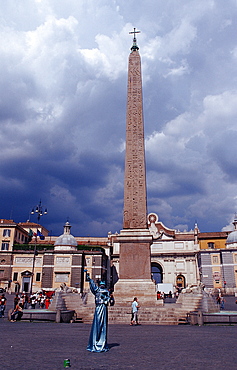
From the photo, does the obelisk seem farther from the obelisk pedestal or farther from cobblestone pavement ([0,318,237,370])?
cobblestone pavement ([0,318,237,370])

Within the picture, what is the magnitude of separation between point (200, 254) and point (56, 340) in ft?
132

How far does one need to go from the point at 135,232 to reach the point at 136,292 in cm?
278

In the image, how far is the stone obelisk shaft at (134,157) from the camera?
1560 centimetres

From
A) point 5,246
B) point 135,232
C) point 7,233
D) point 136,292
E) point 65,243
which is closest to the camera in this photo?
point 136,292

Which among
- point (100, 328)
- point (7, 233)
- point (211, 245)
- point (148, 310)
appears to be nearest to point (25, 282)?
point (7, 233)

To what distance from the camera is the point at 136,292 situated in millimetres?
14711

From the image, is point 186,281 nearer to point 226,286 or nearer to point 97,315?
point 226,286

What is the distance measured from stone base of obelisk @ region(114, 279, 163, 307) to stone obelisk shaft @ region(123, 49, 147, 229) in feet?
8.63

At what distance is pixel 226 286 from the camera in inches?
1655

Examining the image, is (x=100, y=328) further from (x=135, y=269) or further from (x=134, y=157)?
(x=134, y=157)

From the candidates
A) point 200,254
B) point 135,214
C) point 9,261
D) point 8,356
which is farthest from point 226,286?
point 8,356

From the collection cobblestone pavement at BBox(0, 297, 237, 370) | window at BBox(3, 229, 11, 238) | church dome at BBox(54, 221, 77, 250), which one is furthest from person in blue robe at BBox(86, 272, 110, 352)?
window at BBox(3, 229, 11, 238)

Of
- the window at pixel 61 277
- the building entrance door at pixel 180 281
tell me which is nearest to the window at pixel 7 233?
the window at pixel 61 277

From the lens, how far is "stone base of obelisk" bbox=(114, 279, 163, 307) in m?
14.6
